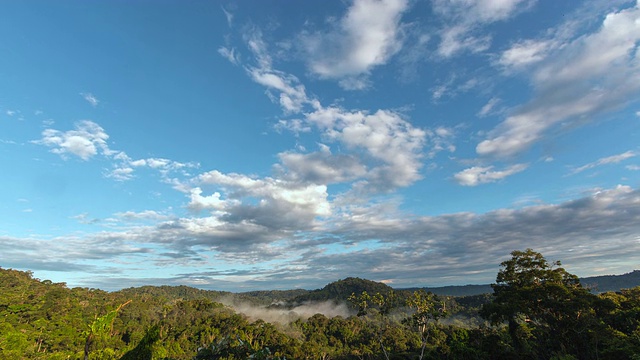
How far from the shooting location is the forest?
113 ft

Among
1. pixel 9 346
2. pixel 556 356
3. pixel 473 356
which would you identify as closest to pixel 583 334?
pixel 556 356

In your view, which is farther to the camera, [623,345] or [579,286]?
Answer: [579,286]

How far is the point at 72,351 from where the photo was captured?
87.4 m

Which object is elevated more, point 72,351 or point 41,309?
point 41,309

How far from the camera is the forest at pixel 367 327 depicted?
1351 inches

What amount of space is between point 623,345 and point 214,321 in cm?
15466

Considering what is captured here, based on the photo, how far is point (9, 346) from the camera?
204ft

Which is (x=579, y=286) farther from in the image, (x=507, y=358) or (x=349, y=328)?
(x=349, y=328)

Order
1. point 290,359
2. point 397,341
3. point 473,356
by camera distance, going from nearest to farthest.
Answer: point 473,356
point 290,359
point 397,341

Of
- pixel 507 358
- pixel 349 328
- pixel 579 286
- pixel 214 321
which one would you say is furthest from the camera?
pixel 349 328

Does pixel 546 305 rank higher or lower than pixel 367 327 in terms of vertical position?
higher

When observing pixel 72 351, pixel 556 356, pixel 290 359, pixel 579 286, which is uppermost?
pixel 579 286

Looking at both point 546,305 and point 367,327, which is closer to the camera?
point 546,305

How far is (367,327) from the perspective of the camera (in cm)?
17850
